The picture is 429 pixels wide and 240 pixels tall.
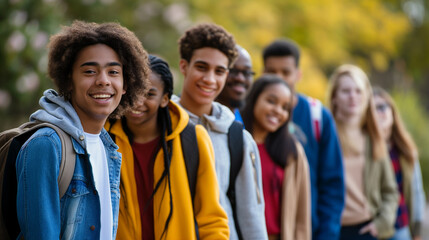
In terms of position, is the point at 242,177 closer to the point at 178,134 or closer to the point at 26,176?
the point at 178,134

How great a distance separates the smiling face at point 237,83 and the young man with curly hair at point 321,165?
1.93 feet

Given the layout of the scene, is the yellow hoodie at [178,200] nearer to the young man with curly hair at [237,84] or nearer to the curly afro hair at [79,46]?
the curly afro hair at [79,46]

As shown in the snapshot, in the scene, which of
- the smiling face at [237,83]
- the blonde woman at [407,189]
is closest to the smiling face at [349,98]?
the blonde woman at [407,189]

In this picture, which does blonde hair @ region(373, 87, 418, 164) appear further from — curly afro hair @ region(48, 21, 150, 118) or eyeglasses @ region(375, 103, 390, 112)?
curly afro hair @ region(48, 21, 150, 118)

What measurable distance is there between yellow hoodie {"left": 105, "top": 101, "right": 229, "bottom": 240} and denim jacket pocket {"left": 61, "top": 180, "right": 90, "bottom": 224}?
0.54 meters

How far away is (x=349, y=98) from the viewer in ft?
17.7

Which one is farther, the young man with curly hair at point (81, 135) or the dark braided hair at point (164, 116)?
the dark braided hair at point (164, 116)

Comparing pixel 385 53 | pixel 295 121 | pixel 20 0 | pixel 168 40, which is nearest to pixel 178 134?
pixel 295 121

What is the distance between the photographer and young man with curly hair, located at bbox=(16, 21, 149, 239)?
2.16 m

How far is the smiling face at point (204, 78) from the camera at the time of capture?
3.43m

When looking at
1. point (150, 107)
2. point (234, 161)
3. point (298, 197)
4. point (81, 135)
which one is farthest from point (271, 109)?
point (81, 135)

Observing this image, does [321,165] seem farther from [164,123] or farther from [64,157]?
[64,157]

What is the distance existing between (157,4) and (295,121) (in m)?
5.56

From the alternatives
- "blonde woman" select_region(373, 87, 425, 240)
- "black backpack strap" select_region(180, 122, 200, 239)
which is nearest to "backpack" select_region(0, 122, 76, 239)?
"black backpack strap" select_region(180, 122, 200, 239)
